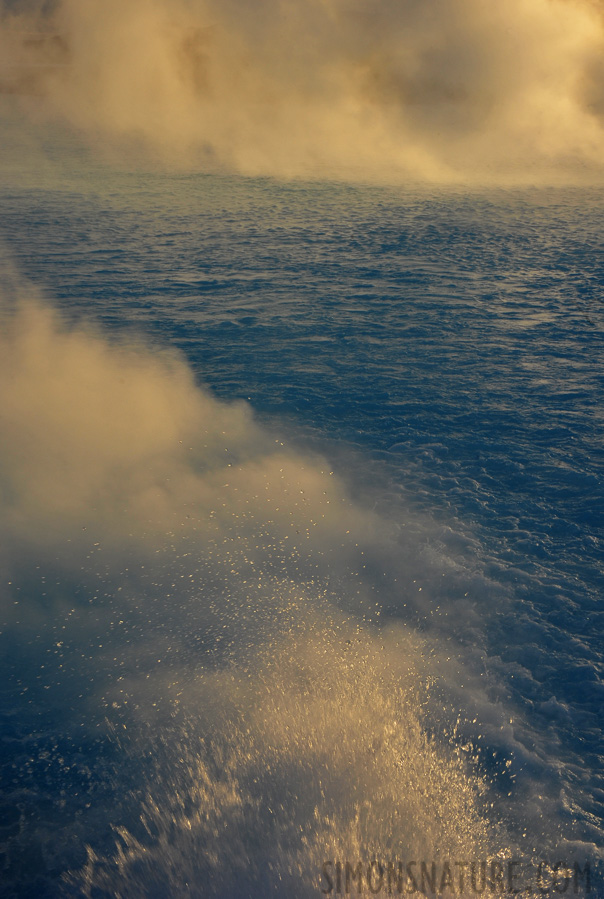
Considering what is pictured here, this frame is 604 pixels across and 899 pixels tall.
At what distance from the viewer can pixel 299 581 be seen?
593cm

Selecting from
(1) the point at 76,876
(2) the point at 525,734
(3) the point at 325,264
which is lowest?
(1) the point at 76,876

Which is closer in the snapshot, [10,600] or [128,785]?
[128,785]

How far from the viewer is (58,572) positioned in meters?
5.99

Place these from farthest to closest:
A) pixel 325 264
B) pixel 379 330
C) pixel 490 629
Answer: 1. pixel 325 264
2. pixel 379 330
3. pixel 490 629

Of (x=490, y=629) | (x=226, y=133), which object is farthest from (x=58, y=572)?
(x=226, y=133)

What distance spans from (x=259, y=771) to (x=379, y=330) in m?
7.24

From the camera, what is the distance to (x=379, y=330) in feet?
34.1

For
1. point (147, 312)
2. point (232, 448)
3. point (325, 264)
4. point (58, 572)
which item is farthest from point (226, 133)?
point (58, 572)

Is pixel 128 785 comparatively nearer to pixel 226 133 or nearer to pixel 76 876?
pixel 76 876

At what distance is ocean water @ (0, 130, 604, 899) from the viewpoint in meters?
4.11

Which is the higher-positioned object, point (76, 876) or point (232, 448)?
point (232, 448)

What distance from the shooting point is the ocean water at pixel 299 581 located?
162 inches

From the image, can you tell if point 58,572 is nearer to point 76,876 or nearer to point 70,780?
point 70,780

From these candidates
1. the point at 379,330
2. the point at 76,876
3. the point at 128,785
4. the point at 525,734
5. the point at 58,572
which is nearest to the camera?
the point at 76,876
